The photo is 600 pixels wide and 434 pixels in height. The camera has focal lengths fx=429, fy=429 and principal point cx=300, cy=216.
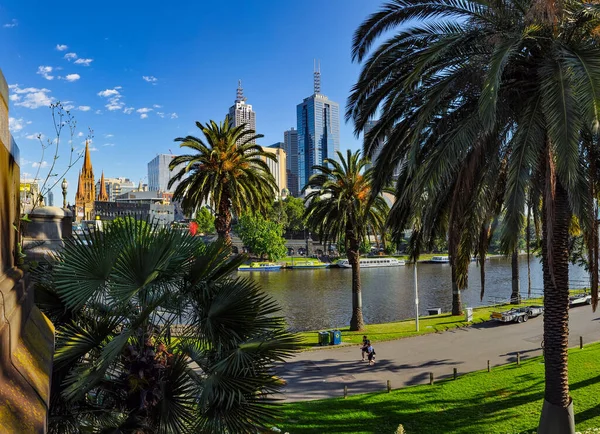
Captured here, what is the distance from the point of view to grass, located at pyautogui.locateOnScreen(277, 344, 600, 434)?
38.0 feet

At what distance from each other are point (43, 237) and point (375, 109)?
8.67 meters

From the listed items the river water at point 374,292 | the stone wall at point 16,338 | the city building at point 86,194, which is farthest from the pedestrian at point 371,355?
the city building at point 86,194

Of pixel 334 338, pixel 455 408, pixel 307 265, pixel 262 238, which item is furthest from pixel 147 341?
pixel 262 238

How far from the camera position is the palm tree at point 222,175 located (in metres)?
22.4

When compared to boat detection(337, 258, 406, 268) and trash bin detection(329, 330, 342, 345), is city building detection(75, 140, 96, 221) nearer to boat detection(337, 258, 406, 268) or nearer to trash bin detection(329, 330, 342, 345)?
boat detection(337, 258, 406, 268)

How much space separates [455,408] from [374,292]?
37.5 meters

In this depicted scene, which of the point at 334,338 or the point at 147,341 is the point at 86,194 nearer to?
the point at 334,338

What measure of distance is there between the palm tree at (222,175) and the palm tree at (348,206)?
11.8ft

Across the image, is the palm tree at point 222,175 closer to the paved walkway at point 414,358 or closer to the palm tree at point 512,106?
the paved walkway at point 414,358

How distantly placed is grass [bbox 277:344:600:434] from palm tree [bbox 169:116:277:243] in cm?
1172

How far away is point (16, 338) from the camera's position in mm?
3240

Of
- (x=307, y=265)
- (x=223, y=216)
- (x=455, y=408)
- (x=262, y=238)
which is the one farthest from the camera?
(x=262, y=238)

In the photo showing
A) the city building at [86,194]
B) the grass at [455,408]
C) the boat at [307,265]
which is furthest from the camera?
the city building at [86,194]

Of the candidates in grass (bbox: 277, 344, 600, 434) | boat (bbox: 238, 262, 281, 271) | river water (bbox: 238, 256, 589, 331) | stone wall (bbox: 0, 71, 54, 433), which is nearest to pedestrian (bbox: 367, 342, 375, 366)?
grass (bbox: 277, 344, 600, 434)
